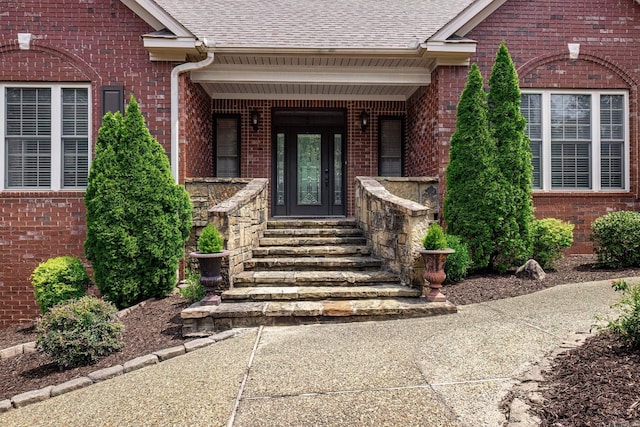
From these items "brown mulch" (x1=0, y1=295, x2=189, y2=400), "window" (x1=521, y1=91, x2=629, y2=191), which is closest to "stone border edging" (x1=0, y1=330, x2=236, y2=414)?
"brown mulch" (x1=0, y1=295, x2=189, y2=400)

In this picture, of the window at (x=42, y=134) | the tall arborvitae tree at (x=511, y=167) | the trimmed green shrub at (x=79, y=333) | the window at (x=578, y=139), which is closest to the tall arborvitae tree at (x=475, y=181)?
the tall arborvitae tree at (x=511, y=167)

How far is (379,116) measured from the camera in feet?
32.1

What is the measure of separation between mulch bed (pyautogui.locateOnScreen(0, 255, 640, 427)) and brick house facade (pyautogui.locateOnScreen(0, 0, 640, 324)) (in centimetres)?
166

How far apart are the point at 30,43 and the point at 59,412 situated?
6.93 meters

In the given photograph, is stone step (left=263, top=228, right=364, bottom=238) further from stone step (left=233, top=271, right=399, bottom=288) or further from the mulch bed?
the mulch bed

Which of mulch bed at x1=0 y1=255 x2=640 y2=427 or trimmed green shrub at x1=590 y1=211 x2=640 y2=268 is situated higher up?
trimmed green shrub at x1=590 y1=211 x2=640 y2=268

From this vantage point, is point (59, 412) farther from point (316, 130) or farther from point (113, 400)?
point (316, 130)

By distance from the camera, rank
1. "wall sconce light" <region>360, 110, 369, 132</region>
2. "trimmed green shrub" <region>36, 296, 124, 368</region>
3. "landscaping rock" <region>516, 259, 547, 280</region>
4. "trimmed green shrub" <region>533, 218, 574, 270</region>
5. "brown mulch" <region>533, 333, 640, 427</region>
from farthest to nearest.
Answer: "wall sconce light" <region>360, 110, 369, 132</region>, "trimmed green shrub" <region>533, 218, 574, 270</region>, "landscaping rock" <region>516, 259, 547, 280</region>, "trimmed green shrub" <region>36, 296, 124, 368</region>, "brown mulch" <region>533, 333, 640, 427</region>

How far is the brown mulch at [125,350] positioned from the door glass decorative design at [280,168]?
4.27 meters

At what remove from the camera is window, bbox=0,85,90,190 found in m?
7.46

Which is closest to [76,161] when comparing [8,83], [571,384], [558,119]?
[8,83]

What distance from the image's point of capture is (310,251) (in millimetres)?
6418

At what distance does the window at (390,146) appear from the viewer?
9.84 meters

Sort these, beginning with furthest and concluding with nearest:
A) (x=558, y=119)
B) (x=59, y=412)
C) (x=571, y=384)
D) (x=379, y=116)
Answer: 1. (x=379, y=116)
2. (x=558, y=119)
3. (x=59, y=412)
4. (x=571, y=384)
